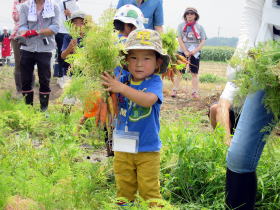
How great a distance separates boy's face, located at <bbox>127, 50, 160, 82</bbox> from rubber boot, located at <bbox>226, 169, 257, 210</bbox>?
33.9 inches

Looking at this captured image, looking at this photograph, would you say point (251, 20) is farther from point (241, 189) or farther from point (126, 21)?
point (126, 21)

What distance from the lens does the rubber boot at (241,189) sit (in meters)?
2.47

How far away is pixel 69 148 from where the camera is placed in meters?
3.58

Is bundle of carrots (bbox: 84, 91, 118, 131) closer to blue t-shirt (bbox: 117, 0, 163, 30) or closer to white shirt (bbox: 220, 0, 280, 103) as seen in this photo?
white shirt (bbox: 220, 0, 280, 103)

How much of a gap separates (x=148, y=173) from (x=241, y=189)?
2.05 feet

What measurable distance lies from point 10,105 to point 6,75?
593cm

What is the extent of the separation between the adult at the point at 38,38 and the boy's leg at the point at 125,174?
136 inches

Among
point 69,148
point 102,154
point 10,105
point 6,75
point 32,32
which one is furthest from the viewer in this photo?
point 6,75

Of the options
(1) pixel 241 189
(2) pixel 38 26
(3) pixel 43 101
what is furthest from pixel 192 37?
(1) pixel 241 189

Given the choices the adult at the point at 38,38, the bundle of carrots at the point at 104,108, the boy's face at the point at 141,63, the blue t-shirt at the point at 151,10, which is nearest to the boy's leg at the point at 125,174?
the bundle of carrots at the point at 104,108

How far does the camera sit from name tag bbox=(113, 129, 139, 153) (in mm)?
2668

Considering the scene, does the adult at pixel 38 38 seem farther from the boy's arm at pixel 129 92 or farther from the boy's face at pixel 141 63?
the boy's arm at pixel 129 92

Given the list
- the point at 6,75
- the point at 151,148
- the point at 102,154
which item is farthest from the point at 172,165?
the point at 6,75

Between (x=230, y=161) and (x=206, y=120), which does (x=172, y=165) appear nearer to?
(x=230, y=161)
